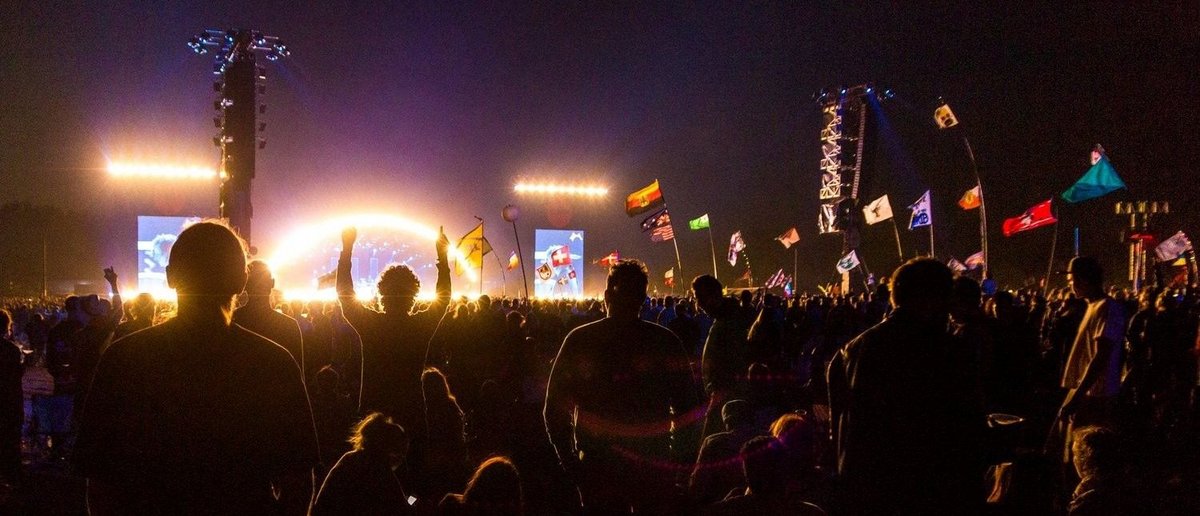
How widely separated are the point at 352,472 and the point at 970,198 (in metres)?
30.1

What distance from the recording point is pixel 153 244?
3300cm

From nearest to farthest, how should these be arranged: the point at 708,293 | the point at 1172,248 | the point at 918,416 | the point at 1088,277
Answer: the point at 918,416
the point at 1088,277
the point at 708,293
the point at 1172,248

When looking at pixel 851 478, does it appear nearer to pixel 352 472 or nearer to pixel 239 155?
pixel 352 472

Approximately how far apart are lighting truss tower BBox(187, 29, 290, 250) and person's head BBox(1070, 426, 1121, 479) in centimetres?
2289

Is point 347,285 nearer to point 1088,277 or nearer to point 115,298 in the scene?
point 1088,277

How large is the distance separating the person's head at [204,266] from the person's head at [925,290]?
8.36 feet

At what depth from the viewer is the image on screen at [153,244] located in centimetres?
3212

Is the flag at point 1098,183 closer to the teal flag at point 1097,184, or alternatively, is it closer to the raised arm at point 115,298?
the teal flag at point 1097,184

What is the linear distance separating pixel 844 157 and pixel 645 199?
64.3 ft

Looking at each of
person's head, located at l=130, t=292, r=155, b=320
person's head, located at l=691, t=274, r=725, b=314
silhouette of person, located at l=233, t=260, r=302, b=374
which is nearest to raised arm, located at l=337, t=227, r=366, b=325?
silhouette of person, located at l=233, t=260, r=302, b=374

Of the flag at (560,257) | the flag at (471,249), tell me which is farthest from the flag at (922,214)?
the flag at (471,249)

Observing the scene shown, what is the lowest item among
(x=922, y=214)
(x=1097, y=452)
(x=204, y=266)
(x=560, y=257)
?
(x=1097, y=452)

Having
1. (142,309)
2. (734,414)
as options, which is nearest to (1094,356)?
(734,414)

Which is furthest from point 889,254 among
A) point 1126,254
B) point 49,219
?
point 49,219
